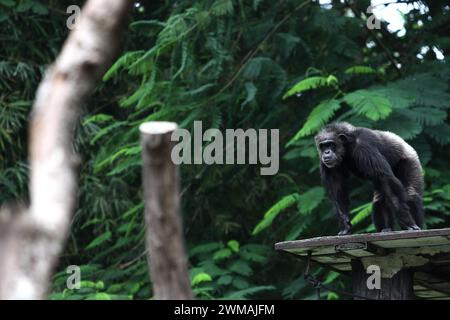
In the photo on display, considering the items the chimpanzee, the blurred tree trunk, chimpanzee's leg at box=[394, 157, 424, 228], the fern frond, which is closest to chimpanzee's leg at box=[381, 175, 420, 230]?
the chimpanzee

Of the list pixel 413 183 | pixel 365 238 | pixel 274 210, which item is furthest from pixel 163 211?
pixel 274 210

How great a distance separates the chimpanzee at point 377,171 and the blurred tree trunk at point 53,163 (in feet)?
19.0

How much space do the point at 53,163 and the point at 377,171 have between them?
621cm

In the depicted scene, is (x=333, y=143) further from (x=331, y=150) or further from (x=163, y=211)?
(x=163, y=211)

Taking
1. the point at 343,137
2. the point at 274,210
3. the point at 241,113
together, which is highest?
the point at 241,113

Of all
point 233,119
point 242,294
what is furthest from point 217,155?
point 242,294

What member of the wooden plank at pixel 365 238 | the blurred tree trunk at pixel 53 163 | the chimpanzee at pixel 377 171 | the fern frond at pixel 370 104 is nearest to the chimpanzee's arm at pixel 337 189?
the chimpanzee at pixel 377 171

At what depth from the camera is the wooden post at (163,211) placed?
4406 millimetres

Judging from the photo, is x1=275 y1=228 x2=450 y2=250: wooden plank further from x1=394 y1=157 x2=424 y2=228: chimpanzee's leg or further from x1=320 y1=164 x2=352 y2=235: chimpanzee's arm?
x1=394 y1=157 x2=424 y2=228: chimpanzee's leg

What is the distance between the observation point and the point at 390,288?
8.84 meters

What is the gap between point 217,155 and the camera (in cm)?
1449

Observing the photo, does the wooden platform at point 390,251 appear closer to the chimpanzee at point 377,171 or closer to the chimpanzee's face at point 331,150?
the chimpanzee at point 377,171

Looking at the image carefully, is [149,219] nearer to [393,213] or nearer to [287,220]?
[393,213]

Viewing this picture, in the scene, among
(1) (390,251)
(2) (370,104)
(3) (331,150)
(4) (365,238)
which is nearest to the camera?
(4) (365,238)
